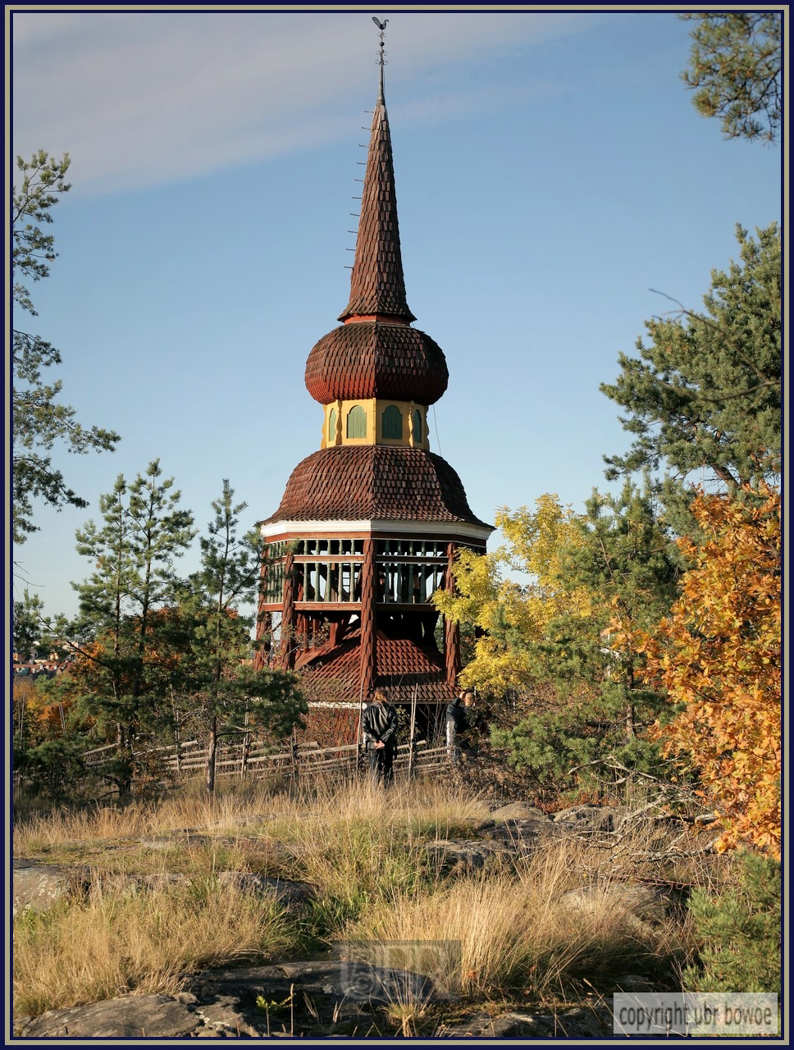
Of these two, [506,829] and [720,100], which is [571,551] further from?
[720,100]

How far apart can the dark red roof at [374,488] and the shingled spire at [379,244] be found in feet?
16.9

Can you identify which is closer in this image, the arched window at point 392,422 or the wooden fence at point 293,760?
the wooden fence at point 293,760

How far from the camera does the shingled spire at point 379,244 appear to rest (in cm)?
3909

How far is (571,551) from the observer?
15.3 meters

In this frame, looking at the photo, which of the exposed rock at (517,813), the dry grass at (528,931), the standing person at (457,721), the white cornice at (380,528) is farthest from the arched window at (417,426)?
the dry grass at (528,931)

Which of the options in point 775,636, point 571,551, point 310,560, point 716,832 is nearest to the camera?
point 775,636

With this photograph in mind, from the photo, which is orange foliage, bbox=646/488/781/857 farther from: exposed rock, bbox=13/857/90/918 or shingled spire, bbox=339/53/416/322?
shingled spire, bbox=339/53/416/322

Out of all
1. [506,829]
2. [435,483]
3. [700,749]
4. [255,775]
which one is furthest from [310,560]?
[700,749]

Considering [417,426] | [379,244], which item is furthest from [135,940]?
[379,244]

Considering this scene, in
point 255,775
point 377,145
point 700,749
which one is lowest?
point 255,775

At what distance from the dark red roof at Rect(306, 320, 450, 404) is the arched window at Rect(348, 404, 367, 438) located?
47cm

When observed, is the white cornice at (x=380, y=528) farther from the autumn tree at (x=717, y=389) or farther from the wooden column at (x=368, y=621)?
the autumn tree at (x=717, y=389)

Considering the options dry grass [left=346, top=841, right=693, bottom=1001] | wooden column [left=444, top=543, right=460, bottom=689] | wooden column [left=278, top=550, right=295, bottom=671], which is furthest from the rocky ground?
wooden column [left=444, top=543, right=460, bottom=689]

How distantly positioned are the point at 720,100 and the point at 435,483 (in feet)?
93.0
